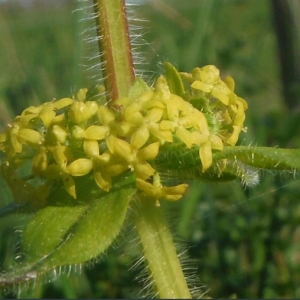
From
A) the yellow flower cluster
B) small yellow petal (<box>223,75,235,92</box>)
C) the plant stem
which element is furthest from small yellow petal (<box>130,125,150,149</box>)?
small yellow petal (<box>223,75,235,92</box>)

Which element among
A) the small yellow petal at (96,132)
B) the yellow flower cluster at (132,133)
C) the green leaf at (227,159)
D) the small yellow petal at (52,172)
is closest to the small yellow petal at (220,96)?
the yellow flower cluster at (132,133)

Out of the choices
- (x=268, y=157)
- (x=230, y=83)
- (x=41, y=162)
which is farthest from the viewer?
(x=230, y=83)

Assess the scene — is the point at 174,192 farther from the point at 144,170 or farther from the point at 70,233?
the point at 70,233

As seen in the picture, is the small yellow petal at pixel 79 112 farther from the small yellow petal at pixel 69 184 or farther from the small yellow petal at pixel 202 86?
the small yellow petal at pixel 202 86

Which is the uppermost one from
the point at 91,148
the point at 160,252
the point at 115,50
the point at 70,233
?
the point at 115,50

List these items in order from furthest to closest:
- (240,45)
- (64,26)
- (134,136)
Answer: (64,26), (240,45), (134,136)

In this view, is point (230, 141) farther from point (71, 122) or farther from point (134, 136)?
point (71, 122)

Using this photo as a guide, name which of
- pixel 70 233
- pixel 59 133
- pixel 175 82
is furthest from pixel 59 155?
pixel 175 82

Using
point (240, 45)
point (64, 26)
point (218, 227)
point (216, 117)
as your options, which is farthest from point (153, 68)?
point (64, 26)
